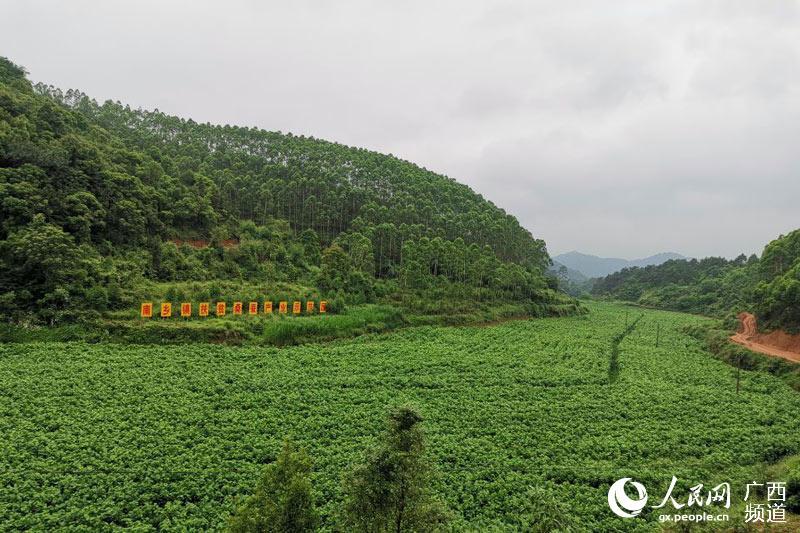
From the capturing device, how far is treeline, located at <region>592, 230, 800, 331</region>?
3541 centimetres

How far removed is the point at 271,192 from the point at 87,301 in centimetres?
3381

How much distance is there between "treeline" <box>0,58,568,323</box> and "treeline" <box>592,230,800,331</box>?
22968 mm

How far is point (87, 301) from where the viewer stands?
2584cm

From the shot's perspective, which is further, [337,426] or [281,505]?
[337,426]

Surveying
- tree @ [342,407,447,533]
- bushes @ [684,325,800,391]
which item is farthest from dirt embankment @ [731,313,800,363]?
tree @ [342,407,447,533]

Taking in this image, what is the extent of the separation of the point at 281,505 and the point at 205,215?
1714 inches

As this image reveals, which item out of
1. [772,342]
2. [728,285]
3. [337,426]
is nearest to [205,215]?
[337,426]

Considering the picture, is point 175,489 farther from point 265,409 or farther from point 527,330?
point 527,330

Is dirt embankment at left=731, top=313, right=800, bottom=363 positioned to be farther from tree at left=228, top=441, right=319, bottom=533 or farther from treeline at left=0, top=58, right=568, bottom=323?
tree at left=228, top=441, right=319, bottom=533

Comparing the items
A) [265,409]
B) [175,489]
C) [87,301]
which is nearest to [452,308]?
[265,409]

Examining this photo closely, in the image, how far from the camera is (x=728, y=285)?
75.8m
